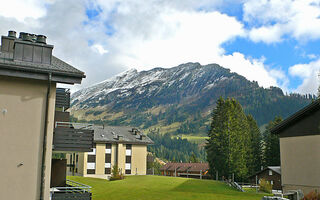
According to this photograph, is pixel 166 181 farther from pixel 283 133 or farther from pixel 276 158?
pixel 276 158

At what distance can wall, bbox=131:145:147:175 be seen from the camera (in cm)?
7488

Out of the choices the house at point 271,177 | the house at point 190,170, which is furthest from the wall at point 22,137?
the house at point 190,170

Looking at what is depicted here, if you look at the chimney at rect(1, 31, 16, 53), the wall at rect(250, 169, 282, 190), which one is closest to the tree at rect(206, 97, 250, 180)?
the wall at rect(250, 169, 282, 190)

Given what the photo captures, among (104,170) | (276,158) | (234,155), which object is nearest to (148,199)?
(234,155)

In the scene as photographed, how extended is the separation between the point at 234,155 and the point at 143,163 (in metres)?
25.3

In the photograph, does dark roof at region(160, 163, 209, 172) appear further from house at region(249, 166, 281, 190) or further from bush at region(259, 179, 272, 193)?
bush at region(259, 179, 272, 193)

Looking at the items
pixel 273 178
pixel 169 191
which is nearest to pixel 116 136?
pixel 169 191

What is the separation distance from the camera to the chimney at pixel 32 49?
14289mm

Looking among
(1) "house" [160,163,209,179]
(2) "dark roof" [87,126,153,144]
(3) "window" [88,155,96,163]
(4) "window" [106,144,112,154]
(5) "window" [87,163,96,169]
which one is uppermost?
(2) "dark roof" [87,126,153,144]

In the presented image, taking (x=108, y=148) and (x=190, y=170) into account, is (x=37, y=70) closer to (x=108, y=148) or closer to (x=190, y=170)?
(x=108, y=148)

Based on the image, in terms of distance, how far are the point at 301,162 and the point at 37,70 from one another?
23999mm

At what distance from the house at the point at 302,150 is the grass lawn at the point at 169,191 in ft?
29.9

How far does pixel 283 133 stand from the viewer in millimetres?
30328

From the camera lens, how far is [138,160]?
75562 mm
